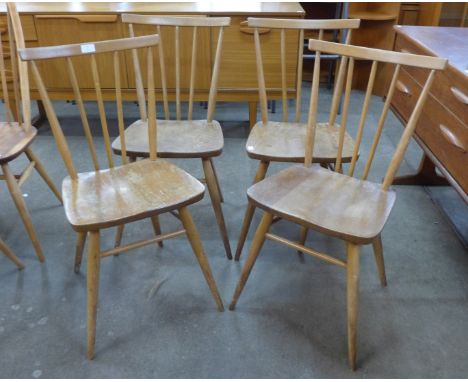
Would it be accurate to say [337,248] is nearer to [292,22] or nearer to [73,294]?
[292,22]

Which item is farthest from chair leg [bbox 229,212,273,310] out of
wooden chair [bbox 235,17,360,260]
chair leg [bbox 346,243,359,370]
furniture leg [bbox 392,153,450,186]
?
furniture leg [bbox 392,153,450,186]

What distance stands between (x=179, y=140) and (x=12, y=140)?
2.11 ft

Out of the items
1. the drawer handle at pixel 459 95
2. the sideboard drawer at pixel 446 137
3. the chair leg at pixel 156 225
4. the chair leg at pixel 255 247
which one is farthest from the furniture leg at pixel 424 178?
the chair leg at pixel 156 225

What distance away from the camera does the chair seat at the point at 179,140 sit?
1528mm

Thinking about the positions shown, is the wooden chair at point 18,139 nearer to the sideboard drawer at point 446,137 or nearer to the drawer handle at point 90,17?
the drawer handle at point 90,17

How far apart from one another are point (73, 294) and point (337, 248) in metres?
1.06

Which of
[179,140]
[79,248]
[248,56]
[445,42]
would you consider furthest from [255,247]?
[248,56]

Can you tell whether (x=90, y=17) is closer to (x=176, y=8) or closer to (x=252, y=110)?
(x=176, y=8)

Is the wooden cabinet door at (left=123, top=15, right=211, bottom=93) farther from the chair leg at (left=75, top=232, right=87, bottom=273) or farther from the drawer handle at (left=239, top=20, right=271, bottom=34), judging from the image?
the chair leg at (left=75, top=232, right=87, bottom=273)

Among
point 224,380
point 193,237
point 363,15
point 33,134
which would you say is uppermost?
point 363,15

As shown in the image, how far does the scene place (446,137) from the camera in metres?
1.42

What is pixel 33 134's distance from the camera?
1.66 metres

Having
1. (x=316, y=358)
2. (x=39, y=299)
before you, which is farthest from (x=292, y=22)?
(x=39, y=299)

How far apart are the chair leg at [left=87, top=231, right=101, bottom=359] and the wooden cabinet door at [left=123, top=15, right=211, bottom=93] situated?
1.47 metres
